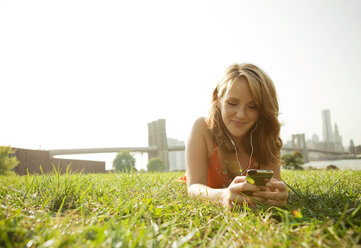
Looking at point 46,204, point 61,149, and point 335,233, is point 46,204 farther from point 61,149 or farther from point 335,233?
point 61,149

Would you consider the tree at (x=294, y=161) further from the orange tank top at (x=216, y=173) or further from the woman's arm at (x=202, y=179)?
the woman's arm at (x=202, y=179)

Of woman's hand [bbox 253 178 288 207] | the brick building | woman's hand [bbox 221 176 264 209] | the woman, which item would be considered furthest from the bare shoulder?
the brick building

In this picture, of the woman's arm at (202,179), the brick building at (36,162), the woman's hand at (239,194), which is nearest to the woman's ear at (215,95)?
the woman's arm at (202,179)

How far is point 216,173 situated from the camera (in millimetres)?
2996

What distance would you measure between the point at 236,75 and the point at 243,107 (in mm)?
382

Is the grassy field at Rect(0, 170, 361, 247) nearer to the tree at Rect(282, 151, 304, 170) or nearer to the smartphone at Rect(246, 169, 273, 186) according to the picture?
the smartphone at Rect(246, 169, 273, 186)

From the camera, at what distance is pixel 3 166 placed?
13.5 metres

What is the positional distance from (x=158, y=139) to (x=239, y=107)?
72.8m

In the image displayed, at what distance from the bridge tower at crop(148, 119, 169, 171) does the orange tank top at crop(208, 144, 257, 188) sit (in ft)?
215

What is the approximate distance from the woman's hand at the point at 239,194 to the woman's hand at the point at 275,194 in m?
0.04

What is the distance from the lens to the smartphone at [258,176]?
5.21 feet

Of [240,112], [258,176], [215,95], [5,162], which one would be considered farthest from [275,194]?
[5,162]

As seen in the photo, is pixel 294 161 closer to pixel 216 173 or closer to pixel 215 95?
pixel 216 173

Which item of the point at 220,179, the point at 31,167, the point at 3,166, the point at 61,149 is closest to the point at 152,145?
the point at 61,149
